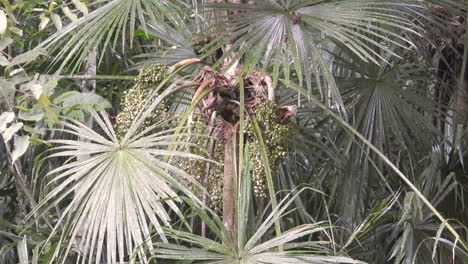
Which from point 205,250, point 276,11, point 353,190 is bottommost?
point 353,190

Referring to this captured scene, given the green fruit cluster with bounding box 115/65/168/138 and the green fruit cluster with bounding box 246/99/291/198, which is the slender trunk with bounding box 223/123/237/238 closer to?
the green fruit cluster with bounding box 246/99/291/198

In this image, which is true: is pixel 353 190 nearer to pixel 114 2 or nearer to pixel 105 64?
pixel 114 2

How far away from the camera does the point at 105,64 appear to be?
2824mm

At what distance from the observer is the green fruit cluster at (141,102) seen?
1.61 metres

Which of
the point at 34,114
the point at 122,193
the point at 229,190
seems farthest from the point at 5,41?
the point at 229,190

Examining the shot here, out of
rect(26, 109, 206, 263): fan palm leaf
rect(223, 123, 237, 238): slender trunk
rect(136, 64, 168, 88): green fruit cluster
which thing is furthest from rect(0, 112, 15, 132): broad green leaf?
rect(223, 123, 237, 238): slender trunk

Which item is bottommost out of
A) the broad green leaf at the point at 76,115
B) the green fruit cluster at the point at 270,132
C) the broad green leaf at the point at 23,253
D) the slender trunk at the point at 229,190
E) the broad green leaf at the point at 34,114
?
the broad green leaf at the point at 23,253

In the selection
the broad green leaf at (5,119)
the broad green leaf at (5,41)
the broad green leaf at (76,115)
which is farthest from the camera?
the broad green leaf at (76,115)

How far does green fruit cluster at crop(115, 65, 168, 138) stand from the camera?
5.27 ft

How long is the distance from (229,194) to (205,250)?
23cm

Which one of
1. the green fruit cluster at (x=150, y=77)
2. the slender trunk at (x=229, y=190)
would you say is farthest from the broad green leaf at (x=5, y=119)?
the slender trunk at (x=229, y=190)

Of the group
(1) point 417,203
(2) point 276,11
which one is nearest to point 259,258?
A: (2) point 276,11

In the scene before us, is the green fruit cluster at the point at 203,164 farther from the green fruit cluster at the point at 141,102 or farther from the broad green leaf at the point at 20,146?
the broad green leaf at the point at 20,146

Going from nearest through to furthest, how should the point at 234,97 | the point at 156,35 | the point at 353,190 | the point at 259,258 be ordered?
the point at 259,258
the point at 234,97
the point at 353,190
the point at 156,35
